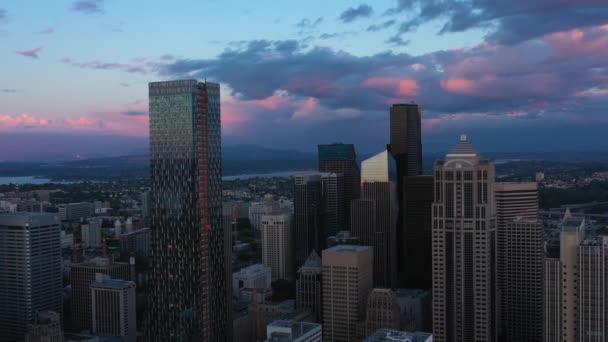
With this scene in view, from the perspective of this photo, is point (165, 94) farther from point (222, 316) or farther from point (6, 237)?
point (6, 237)

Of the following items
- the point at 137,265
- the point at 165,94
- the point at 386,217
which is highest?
the point at 165,94

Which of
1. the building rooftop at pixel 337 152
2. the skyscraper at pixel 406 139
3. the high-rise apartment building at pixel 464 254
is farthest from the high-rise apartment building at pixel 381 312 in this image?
the building rooftop at pixel 337 152

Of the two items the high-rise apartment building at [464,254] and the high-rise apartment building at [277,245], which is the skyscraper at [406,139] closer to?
the high-rise apartment building at [277,245]

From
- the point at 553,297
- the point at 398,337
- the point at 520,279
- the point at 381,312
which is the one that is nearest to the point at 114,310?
the point at 381,312

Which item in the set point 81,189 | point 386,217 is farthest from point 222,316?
point 81,189

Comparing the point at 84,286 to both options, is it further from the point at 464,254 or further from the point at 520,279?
the point at 520,279

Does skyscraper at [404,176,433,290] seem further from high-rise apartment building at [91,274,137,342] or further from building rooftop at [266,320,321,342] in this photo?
building rooftop at [266,320,321,342]
